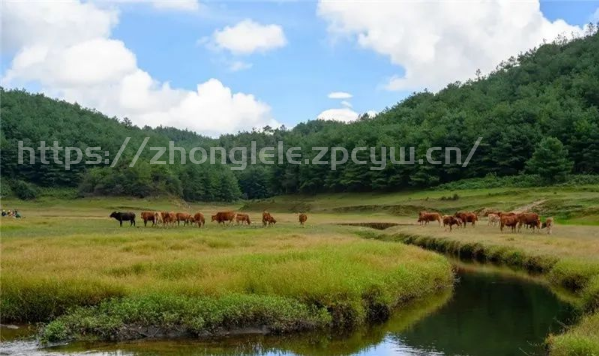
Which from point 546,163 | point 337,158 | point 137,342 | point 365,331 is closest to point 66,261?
point 137,342

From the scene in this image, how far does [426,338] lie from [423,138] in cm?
9441

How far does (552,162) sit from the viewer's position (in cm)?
7850

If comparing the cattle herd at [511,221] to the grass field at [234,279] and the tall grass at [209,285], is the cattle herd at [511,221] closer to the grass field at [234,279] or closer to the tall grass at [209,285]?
the grass field at [234,279]

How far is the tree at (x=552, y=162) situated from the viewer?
78438 mm

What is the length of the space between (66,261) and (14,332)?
5933 mm

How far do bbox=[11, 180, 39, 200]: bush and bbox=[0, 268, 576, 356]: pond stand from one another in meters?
113

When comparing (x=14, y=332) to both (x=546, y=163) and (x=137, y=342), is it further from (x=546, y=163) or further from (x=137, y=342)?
(x=546, y=163)

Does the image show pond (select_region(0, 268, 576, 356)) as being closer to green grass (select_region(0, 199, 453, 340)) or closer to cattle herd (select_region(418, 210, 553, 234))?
green grass (select_region(0, 199, 453, 340))

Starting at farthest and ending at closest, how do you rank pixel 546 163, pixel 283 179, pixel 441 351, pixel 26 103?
pixel 26 103
pixel 283 179
pixel 546 163
pixel 441 351

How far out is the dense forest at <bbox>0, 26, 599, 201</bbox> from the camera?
9469cm

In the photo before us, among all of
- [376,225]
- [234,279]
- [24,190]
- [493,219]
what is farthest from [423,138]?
[234,279]

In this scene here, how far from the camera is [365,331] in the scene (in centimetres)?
1909

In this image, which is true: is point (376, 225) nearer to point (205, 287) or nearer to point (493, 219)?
point (493, 219)

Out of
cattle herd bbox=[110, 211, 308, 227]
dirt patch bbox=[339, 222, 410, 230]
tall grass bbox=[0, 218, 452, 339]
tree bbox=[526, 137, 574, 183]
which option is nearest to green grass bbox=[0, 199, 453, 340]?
tall grass bbox=[0, 218, 452, 339]
